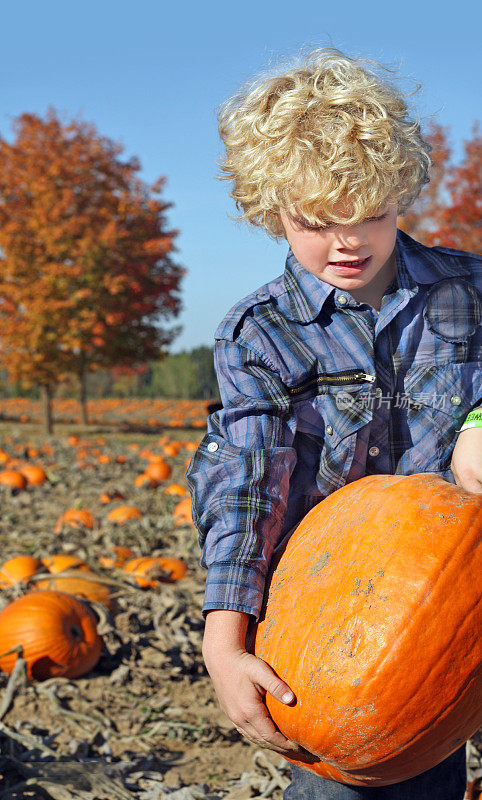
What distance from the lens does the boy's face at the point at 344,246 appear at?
6.74 ft

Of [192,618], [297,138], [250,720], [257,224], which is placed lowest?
[192,618]

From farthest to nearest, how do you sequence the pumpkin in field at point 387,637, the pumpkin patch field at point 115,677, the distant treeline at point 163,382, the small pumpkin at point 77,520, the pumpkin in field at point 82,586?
the distant treeline at point 163,382
the small pumpkin at point 77,520
the pumpkin in field at point 82,586
the pumpkin patch field at point 115,677
the pumpkin in field at point 387,637

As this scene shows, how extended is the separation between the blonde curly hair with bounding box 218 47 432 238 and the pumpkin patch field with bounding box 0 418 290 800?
6.56 ft

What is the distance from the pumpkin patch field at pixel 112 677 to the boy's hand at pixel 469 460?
1342 mm

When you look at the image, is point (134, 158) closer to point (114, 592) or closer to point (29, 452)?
point (29, 452)

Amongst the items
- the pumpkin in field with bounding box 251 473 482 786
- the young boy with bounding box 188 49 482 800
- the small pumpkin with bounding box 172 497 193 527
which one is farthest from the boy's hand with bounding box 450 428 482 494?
the small pumpkin with bounding box 172 497 193 527

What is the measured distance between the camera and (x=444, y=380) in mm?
2295

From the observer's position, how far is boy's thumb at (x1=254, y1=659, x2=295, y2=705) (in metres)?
1.82

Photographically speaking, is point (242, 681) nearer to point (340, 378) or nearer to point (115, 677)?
point (340, 378)

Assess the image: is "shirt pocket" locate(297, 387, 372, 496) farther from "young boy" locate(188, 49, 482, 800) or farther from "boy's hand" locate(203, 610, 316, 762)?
"boy's hand" locate(203, 610, 316, 762)

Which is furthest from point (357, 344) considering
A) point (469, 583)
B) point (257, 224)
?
point (469, 583)

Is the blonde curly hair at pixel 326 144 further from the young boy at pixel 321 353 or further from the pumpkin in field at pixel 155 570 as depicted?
the pumpkin in field at pixel 155 570

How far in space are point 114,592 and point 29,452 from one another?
8.36 metres

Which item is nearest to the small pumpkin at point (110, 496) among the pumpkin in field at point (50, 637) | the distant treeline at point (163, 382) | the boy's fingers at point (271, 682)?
the pumpkin in field at point (50, 637)
